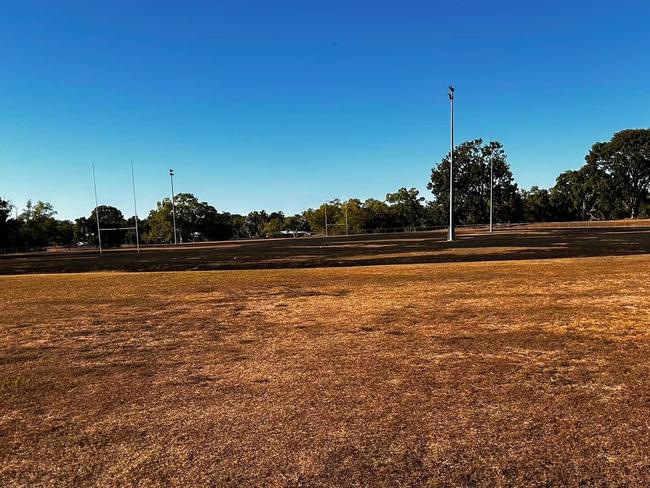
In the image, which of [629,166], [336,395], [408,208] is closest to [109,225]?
[408,208]

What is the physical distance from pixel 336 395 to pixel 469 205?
108470mm

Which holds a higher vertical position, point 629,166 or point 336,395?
point 629,166

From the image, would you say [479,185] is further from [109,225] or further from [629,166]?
[109,225]

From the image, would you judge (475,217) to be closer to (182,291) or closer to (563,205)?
(563,205)

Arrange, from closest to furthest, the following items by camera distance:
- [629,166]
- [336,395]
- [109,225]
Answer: [336,395] → [629,166] → [109,225]

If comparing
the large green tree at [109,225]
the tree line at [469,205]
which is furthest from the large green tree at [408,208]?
the large green tree at [109,225]

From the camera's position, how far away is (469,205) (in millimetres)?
107562

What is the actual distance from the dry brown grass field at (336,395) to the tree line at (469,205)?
9006 centimetres

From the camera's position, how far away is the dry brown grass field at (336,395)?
3516mm

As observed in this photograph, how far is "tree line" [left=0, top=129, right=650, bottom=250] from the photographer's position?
101 metres

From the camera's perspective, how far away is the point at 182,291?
14250 mm

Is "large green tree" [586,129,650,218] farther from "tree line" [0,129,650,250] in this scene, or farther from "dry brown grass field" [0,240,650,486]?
"dry brown grass field" [0,240,650,486]

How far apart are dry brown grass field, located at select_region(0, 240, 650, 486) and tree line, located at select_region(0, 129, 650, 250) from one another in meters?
90.1

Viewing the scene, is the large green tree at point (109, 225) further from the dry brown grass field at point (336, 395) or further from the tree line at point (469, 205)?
the dry brown grass field at point (336, 395)
